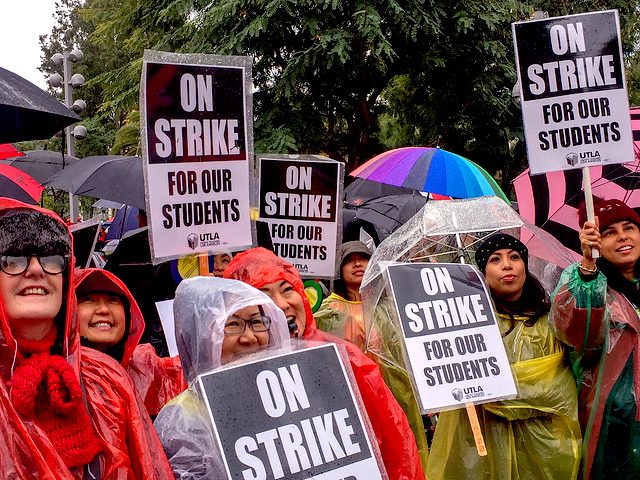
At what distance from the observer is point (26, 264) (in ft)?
6.77

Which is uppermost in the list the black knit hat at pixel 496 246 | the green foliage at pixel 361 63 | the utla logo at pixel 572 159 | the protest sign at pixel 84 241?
the green foliage at pixel 361 63

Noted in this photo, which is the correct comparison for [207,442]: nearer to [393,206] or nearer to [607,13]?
[607,13]

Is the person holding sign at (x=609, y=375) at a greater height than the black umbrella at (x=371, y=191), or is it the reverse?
the black umbrella at (x=371, y=191)

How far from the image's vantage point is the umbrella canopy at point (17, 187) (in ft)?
20.0

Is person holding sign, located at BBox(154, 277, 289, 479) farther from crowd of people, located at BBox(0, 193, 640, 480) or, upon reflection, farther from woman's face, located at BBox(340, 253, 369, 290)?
woman's face, located at BBox(340, 253, 369, 290)

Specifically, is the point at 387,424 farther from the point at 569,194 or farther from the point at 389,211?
the point at 389,211

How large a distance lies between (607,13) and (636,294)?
4.69ft

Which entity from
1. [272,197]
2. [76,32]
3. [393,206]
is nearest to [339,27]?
[393,206]

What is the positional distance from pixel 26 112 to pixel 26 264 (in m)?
1.95

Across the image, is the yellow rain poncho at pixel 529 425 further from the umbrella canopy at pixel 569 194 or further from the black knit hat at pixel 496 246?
the umbrella canopy at pixel 569 194

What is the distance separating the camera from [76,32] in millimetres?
44188

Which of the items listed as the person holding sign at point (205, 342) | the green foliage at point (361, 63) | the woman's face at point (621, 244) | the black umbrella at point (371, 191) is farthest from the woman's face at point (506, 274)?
the green foliage at point (361, 63)

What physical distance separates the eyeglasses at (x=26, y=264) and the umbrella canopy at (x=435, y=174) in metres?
4.22

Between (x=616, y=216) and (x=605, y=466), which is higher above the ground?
(x=616, y=216)
